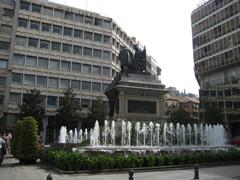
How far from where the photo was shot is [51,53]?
184ft

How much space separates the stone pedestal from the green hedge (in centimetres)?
539

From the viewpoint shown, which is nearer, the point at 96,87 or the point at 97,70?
the point at 96,87

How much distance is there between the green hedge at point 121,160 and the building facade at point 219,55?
41.4m

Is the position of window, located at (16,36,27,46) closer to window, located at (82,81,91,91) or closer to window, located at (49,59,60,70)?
window, located at (49,59,60,70)

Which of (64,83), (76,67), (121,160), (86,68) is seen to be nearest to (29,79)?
(64,83)

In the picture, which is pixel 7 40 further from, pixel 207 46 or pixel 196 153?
pixel 196 153

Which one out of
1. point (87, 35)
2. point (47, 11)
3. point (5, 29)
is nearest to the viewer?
point (5, 29)

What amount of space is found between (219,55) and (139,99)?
41419 mm

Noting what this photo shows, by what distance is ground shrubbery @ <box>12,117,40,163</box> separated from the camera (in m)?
17.8

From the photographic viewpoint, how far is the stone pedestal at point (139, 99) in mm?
21344

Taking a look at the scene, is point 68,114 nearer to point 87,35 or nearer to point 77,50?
point 77,50

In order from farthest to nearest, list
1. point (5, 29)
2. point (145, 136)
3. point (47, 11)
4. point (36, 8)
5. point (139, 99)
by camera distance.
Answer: point (47, 11) → point (36, 8) → point (5, 29) → point (139, 99) → point (145, 136)

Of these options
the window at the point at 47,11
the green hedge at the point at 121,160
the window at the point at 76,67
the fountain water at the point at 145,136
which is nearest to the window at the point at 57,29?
the window at the point at 47,11

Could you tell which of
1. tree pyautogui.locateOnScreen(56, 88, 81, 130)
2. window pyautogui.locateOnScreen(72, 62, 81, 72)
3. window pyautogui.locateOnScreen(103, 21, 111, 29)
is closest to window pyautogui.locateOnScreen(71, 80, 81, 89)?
window pyautogui.locateOnScreen(72, 62, 81, 72)
